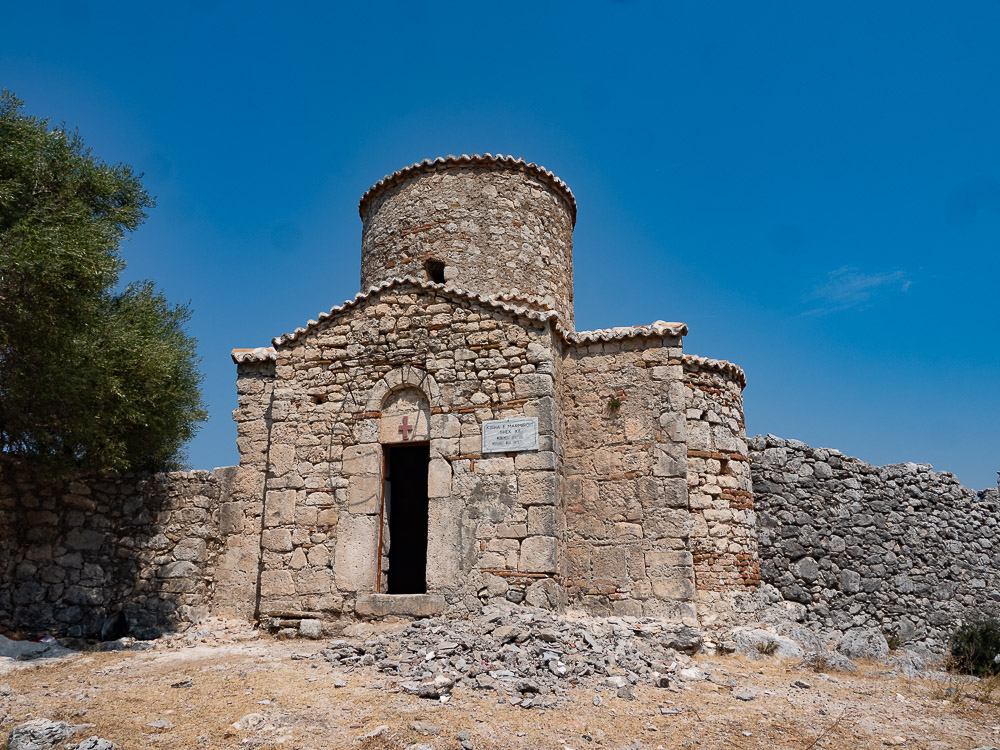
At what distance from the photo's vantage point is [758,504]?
11.5 m

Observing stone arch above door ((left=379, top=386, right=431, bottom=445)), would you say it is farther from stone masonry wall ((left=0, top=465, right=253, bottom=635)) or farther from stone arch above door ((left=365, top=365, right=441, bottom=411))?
stone masonry wall ((left=0, top=465, right=253, bottom=635))

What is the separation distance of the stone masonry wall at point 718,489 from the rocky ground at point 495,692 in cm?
104

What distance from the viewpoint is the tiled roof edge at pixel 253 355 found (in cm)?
1152

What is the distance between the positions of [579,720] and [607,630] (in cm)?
257

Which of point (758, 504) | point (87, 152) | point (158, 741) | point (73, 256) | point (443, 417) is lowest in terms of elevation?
point (158, 741)

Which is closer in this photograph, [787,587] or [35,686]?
[35,686]

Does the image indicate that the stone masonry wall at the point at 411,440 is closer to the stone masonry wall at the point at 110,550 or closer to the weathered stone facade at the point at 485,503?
the weathered stone facade at the point at 485,503

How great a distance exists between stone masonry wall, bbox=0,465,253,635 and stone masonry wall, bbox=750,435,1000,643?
26.2ft

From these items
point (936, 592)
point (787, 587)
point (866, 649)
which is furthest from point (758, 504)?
point (936, 592)

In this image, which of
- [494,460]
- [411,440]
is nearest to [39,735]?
[411,440]

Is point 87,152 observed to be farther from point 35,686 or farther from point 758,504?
point 758,504

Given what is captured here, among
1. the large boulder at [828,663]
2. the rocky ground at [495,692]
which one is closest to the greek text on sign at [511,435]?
the rocky ground at [495,692]

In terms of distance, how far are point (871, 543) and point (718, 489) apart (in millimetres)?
3224

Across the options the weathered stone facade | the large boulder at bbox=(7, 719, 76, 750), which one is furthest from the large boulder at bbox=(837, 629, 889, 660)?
the large boulder at bbox=(7, 719, 76, 750)
